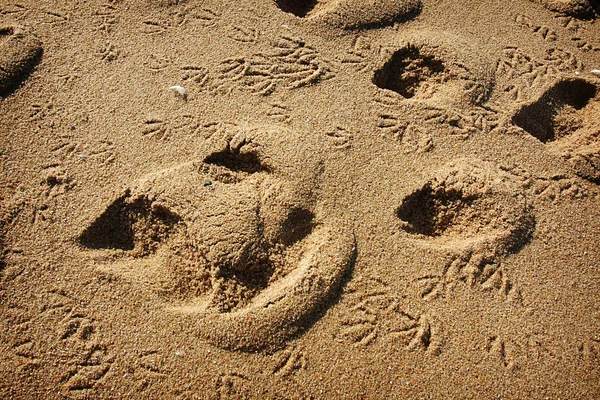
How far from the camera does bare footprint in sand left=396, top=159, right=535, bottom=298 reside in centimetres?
167

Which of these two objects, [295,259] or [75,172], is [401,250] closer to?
[295,259]

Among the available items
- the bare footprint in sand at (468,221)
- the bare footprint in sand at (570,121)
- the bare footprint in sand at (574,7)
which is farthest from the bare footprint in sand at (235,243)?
the bare footprint in sand at (574,7)

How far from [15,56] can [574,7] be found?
301 cm

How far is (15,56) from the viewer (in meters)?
2.03

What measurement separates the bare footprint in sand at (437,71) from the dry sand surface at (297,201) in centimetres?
1

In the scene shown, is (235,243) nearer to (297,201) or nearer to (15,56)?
(297,201)

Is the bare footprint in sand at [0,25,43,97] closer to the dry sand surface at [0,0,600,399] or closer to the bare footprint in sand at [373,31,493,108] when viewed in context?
the dry sand surface at [0,0,600,399]

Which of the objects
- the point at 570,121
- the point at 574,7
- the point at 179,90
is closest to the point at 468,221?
the point at 570,121

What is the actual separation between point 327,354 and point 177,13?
185cm

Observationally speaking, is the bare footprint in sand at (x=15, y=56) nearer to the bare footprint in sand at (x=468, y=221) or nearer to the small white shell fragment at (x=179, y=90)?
the small white shell fragment at (x=179, y=90)

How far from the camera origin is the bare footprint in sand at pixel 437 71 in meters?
2.03

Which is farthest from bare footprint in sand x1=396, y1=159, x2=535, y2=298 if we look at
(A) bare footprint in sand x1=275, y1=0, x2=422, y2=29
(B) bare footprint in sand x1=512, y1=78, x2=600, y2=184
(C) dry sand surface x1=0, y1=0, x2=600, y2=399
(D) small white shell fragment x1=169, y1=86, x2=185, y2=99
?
(D) small white shell fragment x1=169, y1=86, x2=185, y2=99

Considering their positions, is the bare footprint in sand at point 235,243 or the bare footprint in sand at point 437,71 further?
the bare footprint in sand at point 437,71

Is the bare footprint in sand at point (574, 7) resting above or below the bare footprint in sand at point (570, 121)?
above
